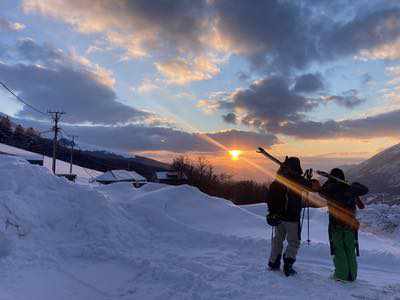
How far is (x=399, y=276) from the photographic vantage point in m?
8.97

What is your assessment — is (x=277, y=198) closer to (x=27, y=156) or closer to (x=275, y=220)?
(x=275, y=220)

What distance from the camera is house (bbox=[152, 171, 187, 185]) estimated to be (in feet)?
316

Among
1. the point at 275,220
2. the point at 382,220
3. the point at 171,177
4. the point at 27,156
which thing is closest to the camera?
the point at 275,220

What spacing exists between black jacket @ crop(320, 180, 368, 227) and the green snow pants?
0.54ft

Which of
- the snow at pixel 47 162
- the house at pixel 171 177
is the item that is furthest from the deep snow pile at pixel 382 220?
the house at pixel 171 177

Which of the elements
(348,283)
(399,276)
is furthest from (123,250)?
(399,276)

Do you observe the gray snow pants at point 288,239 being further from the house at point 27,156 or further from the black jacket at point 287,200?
the house at point 27,156

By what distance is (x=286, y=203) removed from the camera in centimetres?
840

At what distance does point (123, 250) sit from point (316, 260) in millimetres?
4478

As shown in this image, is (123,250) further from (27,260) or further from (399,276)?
(399,276)

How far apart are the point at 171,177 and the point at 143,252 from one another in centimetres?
8816

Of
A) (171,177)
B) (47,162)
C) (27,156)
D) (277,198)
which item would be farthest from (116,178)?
(277,198)

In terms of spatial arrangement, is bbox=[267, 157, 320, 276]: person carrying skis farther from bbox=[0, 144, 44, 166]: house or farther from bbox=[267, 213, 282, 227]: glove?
bbox=[0, 144, 44, 166]: house

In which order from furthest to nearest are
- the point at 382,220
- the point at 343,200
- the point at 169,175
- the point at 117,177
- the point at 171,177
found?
1. the point at 169,175
2. the point at 171,177
3. the point at 117,177
4. the point at 382,220
5. the point at 343,200
